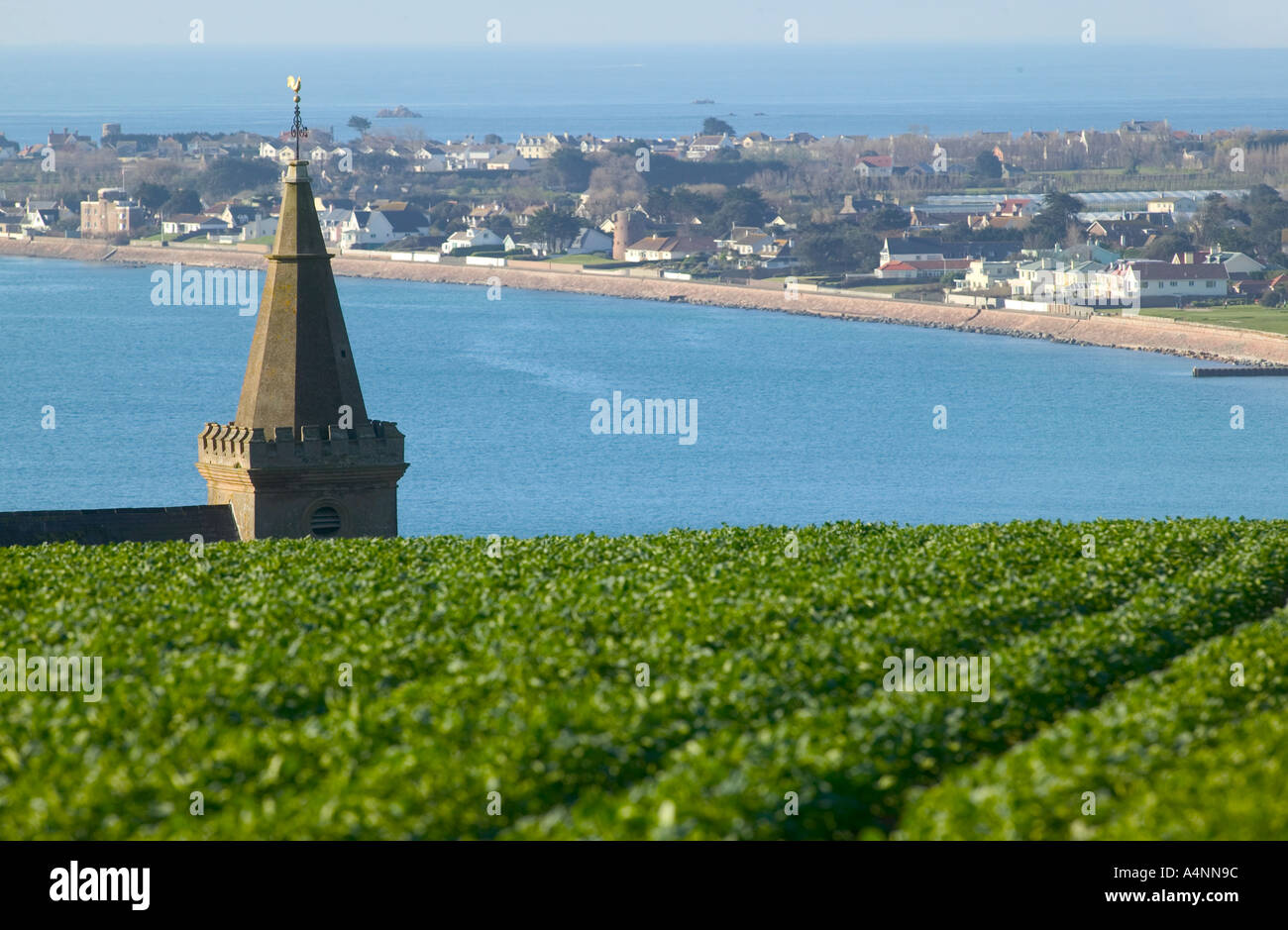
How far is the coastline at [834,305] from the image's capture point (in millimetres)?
115312

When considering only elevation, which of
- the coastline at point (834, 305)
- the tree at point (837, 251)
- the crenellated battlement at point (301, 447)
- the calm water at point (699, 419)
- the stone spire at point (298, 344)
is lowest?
the calm water at point (699, 419)

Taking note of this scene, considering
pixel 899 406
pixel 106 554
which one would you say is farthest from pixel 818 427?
pixel 106 554

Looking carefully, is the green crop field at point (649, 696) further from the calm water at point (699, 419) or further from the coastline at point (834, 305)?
the coastline at point (834, 305)

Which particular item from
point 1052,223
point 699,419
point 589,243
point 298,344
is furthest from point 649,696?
point 589,243

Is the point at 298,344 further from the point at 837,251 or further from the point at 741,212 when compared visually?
the point at 741,212

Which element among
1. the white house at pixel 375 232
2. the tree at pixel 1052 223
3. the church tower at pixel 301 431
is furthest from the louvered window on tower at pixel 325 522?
the white house at pixel 375 232

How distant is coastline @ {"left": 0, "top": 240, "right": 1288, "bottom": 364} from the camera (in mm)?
115312

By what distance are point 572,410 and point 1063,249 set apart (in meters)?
73.9

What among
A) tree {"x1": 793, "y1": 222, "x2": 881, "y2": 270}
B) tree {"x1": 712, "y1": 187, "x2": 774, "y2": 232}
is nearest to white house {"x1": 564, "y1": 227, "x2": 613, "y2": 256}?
tree {"x1": 712, "y1": 187, "x2": 774, "y2": 232}

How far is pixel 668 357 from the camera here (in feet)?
373

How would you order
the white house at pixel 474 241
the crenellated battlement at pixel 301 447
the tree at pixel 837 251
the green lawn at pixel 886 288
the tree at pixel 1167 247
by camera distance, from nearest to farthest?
the crenellated battlement at pixel 301 447
the green lawn at pixel 886 288
the tree at pixel 1167 247
the tree at pixel 837 251
the white house at pixel 474 241

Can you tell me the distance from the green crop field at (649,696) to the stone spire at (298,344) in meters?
6.05

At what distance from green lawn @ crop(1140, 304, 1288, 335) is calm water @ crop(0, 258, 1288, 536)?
6300mm

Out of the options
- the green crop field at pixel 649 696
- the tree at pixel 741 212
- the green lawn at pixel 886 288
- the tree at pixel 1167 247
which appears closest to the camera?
the green crop field at pixel 649 696
